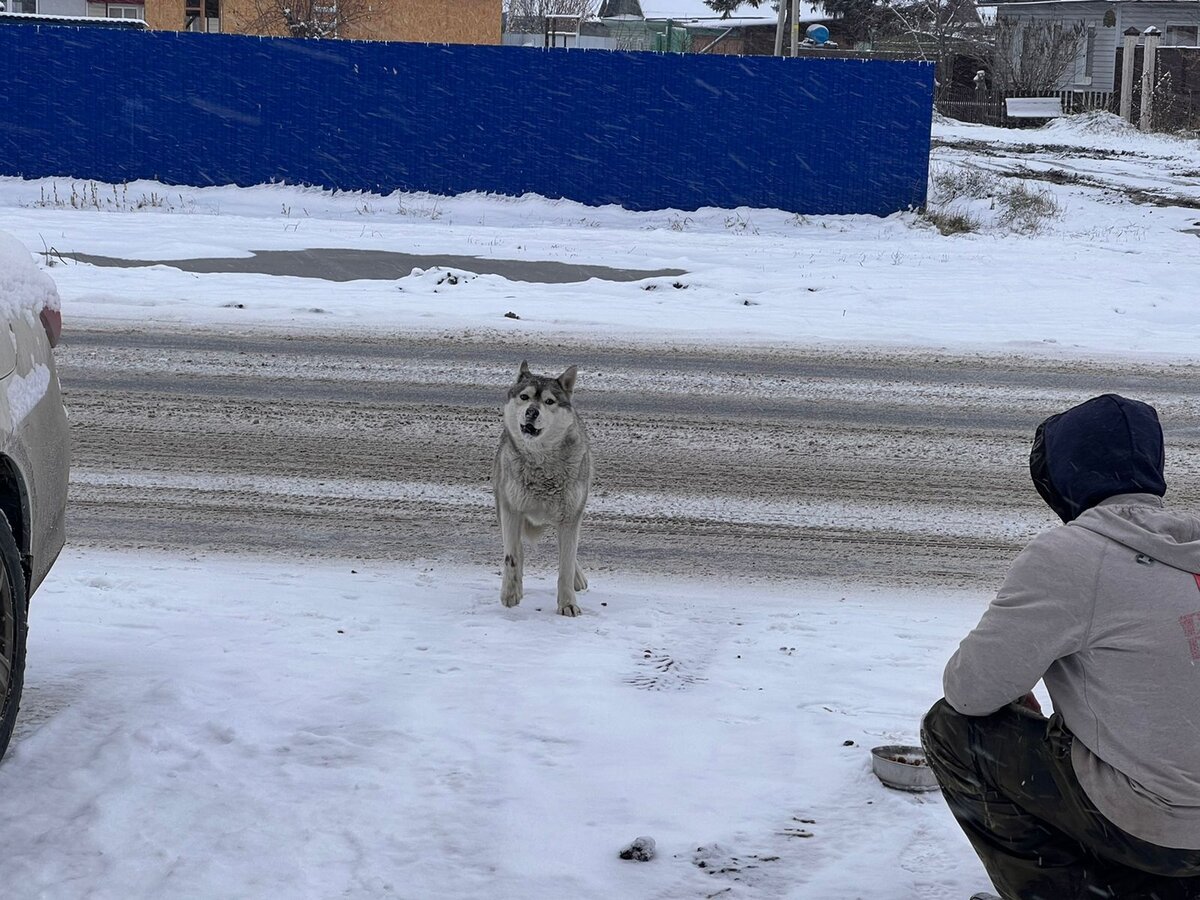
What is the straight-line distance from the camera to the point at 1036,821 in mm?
2896

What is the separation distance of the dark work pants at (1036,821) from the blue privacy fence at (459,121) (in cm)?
1911

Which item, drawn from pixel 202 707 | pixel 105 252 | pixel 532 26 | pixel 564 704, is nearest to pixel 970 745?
pixel 564 704

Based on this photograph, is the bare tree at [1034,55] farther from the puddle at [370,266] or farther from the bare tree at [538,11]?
the puddle at [370,266]

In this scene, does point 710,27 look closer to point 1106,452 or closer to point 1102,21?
point 1102,21

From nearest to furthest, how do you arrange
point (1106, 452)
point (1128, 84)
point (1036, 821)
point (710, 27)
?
point (1106, 452)
point (1036, 821)
point (1128, 84)
point (710, 27)

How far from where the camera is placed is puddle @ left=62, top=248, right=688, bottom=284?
49.9ft

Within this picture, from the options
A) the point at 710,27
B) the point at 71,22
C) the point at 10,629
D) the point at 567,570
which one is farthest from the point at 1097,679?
the point at 710,27

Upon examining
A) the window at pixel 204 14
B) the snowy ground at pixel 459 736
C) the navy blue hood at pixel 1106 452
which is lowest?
the snowy ground at pixel 459 736

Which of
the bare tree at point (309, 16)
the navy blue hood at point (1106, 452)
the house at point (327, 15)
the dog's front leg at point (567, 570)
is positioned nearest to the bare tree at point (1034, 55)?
the house at point (327, 15)

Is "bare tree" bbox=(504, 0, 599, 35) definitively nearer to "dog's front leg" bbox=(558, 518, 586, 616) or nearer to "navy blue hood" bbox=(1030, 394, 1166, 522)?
"dog's front leg" bbox=(558, 518, 586, 616)

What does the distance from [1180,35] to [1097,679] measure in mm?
60348

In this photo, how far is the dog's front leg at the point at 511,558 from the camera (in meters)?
5.60

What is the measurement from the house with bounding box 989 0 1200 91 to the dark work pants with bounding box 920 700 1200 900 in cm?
5530

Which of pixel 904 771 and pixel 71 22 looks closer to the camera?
pixel 904 771
